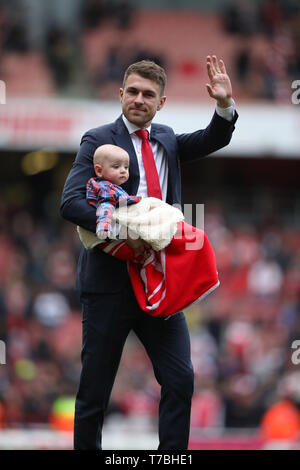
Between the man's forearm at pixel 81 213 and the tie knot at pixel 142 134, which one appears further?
the tie knot at pixel 142 134

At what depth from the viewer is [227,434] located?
35.4 ft

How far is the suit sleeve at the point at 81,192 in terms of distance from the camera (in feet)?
14.6

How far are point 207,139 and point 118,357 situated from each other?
1.28 m

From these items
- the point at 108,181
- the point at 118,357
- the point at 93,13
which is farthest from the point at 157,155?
the point at 93,13

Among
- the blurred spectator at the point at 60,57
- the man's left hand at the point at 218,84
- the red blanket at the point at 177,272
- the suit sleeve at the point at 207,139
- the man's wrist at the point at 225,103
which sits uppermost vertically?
the blurred spectator at the point at 60,57

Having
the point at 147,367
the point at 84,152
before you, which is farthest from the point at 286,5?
the point at 84,152

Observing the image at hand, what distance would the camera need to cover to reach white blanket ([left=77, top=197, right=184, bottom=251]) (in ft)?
14.4

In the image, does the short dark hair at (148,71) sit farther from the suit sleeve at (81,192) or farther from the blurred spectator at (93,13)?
the blurred spectator at (93,13)

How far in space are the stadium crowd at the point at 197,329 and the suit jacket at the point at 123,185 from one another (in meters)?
7.00

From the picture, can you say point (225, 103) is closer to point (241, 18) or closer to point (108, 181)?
point (108, 181)

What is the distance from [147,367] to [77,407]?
309 inches

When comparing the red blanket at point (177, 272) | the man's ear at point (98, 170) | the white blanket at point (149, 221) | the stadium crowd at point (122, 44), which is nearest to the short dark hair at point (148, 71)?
the man's ear at point (98, 170)

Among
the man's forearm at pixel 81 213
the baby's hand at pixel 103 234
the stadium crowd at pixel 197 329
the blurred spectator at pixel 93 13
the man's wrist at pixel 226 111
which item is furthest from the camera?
the blurred spectator at pixel 93 13

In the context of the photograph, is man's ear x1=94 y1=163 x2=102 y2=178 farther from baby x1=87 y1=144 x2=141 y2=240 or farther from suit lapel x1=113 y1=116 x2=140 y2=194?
suit lapel x1=113 y1=116 x2=140 y2=194
